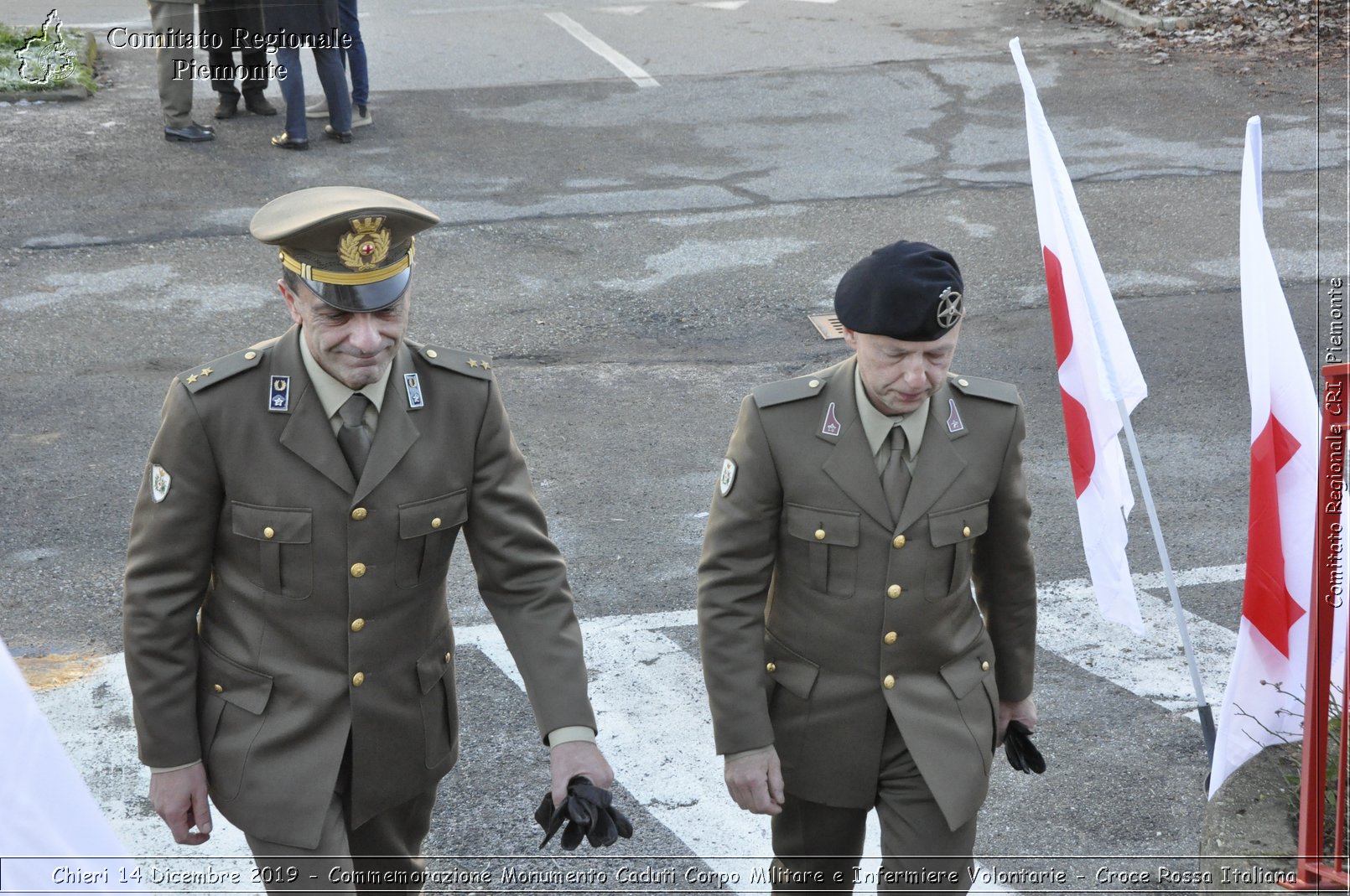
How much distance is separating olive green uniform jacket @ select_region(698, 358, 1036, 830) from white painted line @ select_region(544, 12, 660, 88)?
1222cm

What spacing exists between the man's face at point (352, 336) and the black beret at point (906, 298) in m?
0.97

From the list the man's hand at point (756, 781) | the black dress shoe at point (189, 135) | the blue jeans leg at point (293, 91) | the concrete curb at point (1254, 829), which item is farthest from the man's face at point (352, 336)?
the black dress shoe at point (189, 135)

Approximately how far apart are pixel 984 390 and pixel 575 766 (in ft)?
4.33

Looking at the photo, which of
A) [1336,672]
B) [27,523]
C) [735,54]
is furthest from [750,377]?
[735,54]

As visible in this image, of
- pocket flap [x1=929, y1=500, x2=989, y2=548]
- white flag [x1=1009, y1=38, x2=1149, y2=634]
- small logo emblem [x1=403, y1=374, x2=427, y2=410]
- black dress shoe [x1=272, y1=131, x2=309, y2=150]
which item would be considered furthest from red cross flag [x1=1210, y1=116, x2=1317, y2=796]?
black dress shoe [x1=272, y1=131, x2=309, y2=150]

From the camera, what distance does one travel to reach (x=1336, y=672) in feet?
12.3

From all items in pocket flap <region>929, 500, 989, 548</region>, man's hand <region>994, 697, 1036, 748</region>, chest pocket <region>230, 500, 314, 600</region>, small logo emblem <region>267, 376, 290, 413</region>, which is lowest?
man's hand <region>994, 697, 1036, 748</region>

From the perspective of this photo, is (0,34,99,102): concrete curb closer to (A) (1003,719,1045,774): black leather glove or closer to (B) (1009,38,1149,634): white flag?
(B) (1009,38,1149,634): white flag

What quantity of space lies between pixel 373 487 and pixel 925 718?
1.36 m

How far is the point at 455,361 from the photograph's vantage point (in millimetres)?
3391

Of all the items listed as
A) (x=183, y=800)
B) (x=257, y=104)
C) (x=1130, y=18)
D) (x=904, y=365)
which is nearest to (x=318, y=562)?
(x=183, y=800)

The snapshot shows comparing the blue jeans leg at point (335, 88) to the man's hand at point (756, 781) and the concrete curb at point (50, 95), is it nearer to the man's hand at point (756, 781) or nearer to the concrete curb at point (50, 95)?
the concrete curb at point (50, 95)

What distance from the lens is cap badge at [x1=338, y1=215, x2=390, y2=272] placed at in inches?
120

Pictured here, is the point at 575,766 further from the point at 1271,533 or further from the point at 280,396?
the point at 1271,533
